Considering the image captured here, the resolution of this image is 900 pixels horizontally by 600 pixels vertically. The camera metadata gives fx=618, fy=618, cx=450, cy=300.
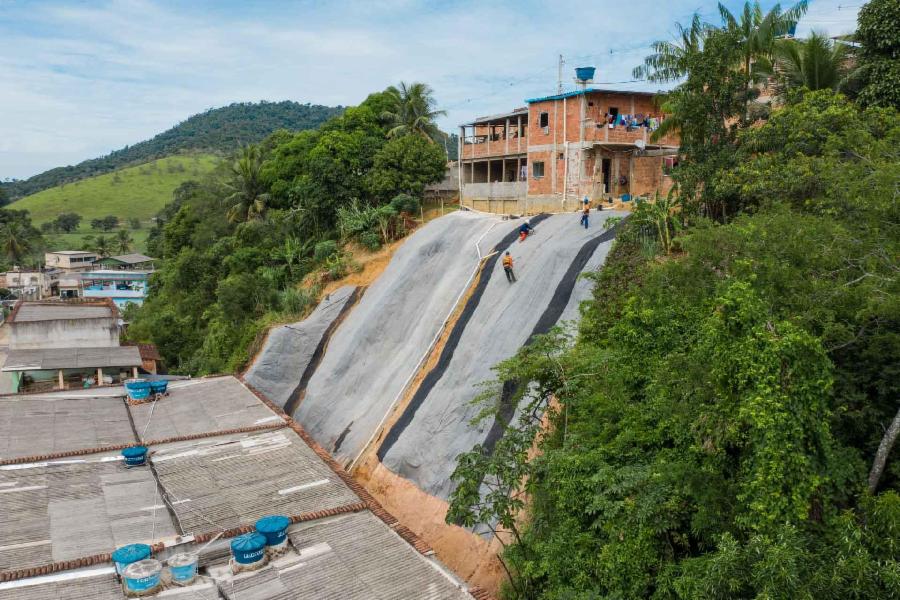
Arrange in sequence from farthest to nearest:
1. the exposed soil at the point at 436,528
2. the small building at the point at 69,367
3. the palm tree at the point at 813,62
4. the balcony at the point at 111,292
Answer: the balcony at the point at 111,292 < the small building at the point at 69,367 < the palm tree at the point at 813,62 < the exposed soil at the point at 436,528

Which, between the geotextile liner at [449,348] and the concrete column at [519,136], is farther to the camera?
the concrete column at [519,136]

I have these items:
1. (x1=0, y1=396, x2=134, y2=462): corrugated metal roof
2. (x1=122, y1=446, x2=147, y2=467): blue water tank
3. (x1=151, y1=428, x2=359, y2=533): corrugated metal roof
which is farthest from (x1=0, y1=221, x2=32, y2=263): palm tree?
(x1=122, y1=446, x2=147, y2=467): blue water tank

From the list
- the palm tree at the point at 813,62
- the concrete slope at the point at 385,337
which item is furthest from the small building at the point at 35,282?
the palm tree at the point at 813,62

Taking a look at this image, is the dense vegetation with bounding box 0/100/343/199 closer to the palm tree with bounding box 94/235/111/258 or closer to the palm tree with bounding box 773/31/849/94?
the palm tree with bounding box 94/235/111/258

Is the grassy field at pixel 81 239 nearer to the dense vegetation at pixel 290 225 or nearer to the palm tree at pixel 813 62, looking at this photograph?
the dense vegetation at pixel 290 225

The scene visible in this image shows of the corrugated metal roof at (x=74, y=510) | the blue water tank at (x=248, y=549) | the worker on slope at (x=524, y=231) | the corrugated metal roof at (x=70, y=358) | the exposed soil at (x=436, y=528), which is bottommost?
the exposed soil at (x=436, y=528)

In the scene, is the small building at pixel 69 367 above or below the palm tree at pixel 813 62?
below
